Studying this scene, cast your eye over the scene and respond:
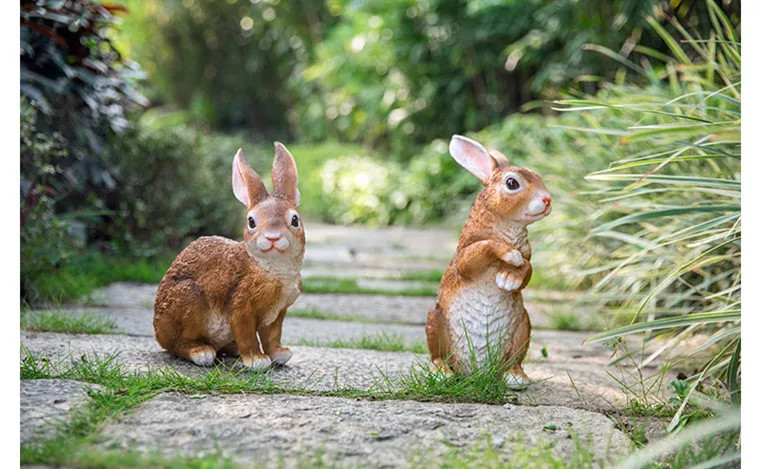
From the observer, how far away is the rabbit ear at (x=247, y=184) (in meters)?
2.22

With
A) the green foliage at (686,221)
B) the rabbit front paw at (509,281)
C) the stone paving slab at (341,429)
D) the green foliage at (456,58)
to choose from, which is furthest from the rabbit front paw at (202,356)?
the green foliage at (456,58)

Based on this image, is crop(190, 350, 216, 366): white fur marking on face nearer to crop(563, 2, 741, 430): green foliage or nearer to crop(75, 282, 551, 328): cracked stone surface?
crop(75, 282, 551, 328): cracked stone surface

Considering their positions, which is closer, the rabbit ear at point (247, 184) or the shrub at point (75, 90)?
the rabbit ear at point (247, 184)

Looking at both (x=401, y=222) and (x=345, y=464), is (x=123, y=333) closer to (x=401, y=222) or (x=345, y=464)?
(x=345, y=464)

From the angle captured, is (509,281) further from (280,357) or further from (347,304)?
(347,304)

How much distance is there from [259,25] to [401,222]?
30.0 feet

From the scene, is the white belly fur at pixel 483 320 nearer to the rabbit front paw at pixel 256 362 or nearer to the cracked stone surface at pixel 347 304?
the rabbit front paw at pixel 256 362

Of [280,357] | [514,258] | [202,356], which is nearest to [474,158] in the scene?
[514,258]

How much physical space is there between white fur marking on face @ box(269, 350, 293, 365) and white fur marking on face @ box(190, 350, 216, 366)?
0.59ft

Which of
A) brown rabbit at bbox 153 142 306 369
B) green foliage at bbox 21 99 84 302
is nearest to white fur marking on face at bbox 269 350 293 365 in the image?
brown rabbit at bbox 153 142 306 369

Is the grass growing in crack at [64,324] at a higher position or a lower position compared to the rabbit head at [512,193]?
lower

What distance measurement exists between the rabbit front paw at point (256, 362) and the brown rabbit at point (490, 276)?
0.49 m

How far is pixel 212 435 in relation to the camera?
165 cm

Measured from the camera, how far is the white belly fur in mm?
2170
